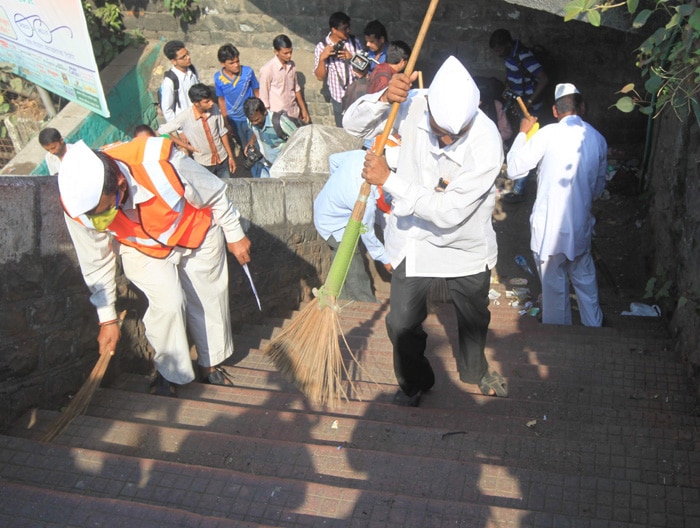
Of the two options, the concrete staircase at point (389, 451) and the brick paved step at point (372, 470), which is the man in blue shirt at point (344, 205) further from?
the brick paved step at point (372, 470)

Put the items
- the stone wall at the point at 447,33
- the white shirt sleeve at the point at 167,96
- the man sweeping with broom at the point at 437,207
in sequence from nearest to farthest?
the man sweeping with broom at the point at 437,207, the white shirt sleeve at the point at 167,96, the stone wall at the point at 447,33

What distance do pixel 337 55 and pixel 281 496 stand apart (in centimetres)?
606

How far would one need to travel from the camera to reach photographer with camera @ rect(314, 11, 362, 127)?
303 inches

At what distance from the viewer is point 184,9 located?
957 cm

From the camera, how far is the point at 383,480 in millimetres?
2922

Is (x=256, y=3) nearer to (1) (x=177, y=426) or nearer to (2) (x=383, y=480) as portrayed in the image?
(1) (x=177, y=426)

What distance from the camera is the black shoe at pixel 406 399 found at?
3744mm

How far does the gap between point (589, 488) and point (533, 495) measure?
0.22 m

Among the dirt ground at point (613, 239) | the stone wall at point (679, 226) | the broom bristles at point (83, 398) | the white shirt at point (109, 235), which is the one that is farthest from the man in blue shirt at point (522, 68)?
the broom bristles at point (83, 398)

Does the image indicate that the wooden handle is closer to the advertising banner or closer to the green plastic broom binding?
the green plastic broom binding

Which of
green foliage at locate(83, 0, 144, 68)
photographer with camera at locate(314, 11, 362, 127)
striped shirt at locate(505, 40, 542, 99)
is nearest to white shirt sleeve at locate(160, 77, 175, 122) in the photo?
photographer with camera at locate(314, 11, 362, 127)

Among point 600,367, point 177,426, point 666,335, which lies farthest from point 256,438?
point 666,335

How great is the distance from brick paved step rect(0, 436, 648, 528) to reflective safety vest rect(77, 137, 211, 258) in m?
1.06

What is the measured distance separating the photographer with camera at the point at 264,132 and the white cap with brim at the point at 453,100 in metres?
4.10
